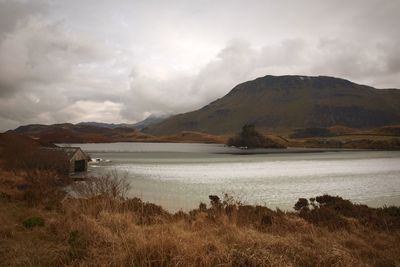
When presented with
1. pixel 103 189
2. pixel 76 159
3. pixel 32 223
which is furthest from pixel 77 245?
pixel 76 159

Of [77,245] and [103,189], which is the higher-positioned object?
[77,245]

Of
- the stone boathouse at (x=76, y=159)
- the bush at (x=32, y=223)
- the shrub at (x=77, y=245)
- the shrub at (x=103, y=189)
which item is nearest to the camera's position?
the shrub at (x=77, y=245)

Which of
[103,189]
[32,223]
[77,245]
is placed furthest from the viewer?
[103,189]

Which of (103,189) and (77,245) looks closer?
(77,245)

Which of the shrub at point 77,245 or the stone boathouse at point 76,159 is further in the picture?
the stone boathouse at point 76,159

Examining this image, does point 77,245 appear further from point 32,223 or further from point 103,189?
point 103,189

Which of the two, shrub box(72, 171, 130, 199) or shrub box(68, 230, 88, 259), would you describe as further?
shrub box(72, 171, 130, 199)

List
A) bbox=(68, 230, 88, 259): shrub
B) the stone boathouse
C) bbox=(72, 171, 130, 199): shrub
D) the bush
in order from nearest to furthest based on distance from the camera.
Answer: bbox=(68, 230, 88, 259): shrub < the bush < bbox=(72, 171, 130, 199): shrub < the stone boathouse

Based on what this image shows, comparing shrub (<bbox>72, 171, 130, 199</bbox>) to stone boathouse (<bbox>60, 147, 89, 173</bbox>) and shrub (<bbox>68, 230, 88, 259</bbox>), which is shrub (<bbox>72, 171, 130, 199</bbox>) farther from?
stone boathouse (<bbox>60, 147, 89, 173</bbox>)

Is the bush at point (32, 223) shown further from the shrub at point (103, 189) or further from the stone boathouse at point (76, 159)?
the stone boathouse at point (76, 159)

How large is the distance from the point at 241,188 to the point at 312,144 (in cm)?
14429

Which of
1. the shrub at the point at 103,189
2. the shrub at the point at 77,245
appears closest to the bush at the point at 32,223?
the shrub at the point at 103,189

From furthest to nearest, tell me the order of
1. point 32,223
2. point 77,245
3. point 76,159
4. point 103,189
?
point 76,159 → point 103,189 → point 32,223 → point 77,245

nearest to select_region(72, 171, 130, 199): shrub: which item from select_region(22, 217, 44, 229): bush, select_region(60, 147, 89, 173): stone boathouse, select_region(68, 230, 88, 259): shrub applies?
select_region(22, 217, 44, 229): bush
